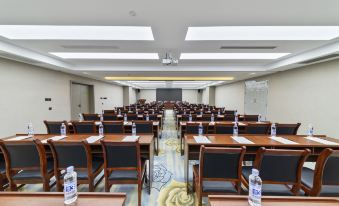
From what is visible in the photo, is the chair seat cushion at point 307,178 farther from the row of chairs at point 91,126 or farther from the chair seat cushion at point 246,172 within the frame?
the row of chairs at point 91,126

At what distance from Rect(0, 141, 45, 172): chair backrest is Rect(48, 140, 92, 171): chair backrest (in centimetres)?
18

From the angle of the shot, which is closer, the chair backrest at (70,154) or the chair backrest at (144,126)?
the chair backrest at (70,154)

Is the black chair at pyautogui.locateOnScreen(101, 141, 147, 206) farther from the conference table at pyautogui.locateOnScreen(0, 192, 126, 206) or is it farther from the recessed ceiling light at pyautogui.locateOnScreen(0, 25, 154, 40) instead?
the recessed ceiling light at pyautogui.locateOnScreen(0, 25, 154, 40)

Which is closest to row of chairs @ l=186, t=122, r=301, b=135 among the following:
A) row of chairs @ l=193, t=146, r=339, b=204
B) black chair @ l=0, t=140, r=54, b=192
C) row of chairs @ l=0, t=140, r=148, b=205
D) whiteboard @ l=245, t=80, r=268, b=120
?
row of chairs @ l=193, t=146, r=339, b=204

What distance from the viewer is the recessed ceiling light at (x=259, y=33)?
315 cm

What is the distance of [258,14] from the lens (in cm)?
231

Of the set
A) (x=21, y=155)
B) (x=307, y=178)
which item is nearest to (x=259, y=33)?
(x=307, y=178)

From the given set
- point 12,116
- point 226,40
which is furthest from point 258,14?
point 12,116

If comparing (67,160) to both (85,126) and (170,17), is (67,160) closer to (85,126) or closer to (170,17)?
(85,126)

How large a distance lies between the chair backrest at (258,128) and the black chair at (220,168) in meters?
2.05

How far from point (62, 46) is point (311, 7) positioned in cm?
464

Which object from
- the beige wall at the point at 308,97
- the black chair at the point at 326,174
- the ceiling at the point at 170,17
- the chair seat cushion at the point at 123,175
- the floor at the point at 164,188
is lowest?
the floor at the point at 164,188

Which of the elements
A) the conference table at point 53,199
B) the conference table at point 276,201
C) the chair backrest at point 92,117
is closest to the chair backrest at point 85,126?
the chair backrest at point 92,117

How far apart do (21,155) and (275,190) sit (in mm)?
3042
